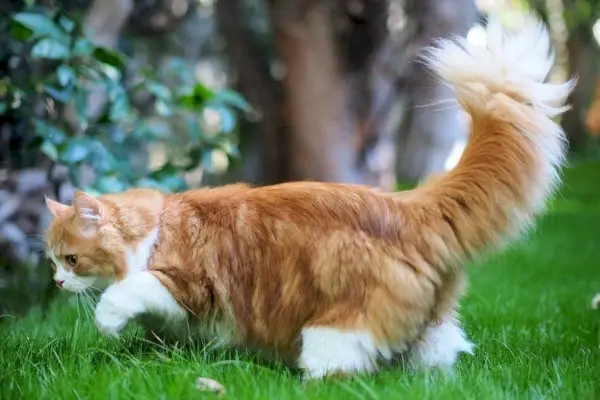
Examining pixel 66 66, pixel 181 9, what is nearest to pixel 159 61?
pixel 181 9

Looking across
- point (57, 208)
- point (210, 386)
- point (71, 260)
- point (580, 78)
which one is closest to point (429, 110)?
point (57, 208)

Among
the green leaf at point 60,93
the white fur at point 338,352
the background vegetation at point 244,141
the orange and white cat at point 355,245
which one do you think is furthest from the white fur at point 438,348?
the green leaf at point 60,93

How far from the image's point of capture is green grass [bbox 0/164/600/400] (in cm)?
269

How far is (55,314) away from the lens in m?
4.50

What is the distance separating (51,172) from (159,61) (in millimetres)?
4869

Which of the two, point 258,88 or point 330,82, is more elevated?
point 330,82

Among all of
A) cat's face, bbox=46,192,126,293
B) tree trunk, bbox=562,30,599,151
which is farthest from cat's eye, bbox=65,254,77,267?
tree trunk, bbox=562,30,599,151

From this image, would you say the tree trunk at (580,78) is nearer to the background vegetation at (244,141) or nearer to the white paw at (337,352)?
the background vegetation at (244,141)

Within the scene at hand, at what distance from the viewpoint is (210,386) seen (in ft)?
8.87

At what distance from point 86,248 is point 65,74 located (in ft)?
5.98

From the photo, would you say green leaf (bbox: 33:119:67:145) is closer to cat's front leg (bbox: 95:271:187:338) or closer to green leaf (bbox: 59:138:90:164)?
green leaf (bbox: 59:138:90:164)

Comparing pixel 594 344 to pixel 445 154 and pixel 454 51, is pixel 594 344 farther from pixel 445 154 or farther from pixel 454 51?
pixel 445 154

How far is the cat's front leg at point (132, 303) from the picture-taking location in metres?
3.00

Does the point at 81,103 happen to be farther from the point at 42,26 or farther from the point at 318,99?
the point at 318,99
